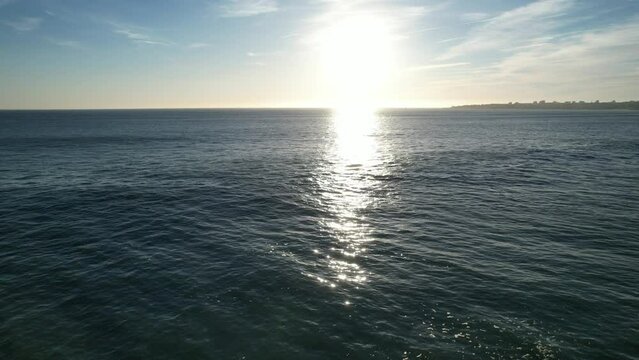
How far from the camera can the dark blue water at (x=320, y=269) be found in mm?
17266

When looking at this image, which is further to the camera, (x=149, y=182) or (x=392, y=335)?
(x=149, y=182)

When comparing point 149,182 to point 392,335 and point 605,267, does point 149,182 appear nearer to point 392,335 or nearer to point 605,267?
point 392,335

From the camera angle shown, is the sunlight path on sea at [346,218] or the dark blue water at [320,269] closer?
the dark blue water at [320,269]

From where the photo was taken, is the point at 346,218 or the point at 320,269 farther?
the point at 346,218

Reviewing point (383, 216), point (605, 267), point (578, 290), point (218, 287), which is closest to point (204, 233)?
point (218, 287)

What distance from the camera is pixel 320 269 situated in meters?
24.6

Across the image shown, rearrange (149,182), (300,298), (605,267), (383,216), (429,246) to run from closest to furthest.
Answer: (300,298) < (605,267) < (429,246) < (383,216) < (149,182)

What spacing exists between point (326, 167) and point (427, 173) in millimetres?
17968

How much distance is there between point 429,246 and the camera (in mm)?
28219

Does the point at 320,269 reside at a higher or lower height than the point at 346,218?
lower

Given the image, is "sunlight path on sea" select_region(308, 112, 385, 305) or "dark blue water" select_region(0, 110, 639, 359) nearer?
"dark blue water" select_region(0, 110, 639, 359)

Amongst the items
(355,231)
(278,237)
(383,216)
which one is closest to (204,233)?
(278,237)

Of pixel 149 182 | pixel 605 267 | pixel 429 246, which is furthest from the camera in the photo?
pixel 149 182

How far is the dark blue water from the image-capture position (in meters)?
17.3
